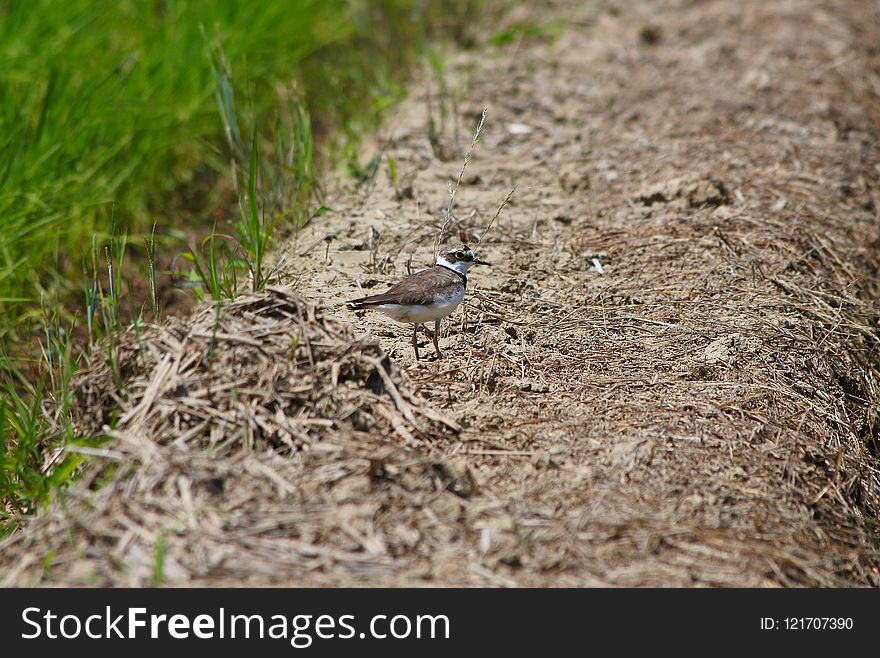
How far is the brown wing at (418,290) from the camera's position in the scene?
4418mm

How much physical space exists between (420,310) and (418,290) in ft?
0.28

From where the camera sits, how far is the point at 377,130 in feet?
23.4

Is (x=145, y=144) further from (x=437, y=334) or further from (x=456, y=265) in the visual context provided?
(x=437, y=334)

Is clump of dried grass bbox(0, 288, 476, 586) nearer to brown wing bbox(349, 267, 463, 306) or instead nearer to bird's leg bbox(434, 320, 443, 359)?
brown wing bbox(349, 267, 463, 306)

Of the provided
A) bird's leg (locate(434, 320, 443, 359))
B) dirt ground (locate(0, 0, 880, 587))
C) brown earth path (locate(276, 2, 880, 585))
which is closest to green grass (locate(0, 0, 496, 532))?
dirt ground (locate(0, 0, 880, 587))

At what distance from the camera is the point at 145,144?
22.1ft

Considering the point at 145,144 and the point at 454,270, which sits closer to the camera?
the point at 454,270

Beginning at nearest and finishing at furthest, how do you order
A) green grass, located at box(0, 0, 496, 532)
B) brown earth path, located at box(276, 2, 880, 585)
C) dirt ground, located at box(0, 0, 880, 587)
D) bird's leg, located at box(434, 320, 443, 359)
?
dirt ground, located at box(0, 0, 880, 587)
brown earth path, located at box(276, 2, 880, 585)
bird's leg, located at box(434, 320, 443, 359)
green grass, located at box(0, 0, 496, 532)

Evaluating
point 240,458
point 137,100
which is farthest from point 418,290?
point 137,100

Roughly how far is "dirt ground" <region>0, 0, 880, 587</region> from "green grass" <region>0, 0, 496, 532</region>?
16.8 inches

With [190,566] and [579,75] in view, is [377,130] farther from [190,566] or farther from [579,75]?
[190,566]

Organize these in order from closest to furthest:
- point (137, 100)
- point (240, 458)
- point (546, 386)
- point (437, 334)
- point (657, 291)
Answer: point (240, 458) → point (546, 386) → point (437, 334) → point (657, 291) → point (137, 100)

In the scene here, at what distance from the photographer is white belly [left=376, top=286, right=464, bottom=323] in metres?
4.43

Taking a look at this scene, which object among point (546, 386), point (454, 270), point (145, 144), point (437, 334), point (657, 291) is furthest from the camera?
point (145, 144)
